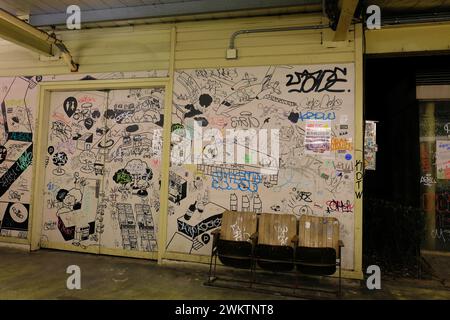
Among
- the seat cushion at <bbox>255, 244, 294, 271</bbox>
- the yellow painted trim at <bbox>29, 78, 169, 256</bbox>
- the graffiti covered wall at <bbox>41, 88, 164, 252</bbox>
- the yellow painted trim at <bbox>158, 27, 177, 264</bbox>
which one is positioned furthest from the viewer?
the yellow painted trim at <bbox>29, 78, 169, 256</bbox>

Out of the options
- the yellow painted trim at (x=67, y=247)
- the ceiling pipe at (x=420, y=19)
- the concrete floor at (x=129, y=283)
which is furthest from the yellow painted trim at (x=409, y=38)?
the yellow painted trim at (x=67, y=247)

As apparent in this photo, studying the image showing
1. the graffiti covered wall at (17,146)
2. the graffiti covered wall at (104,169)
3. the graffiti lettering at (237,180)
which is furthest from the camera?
the graffiti covered wall at (17,146)

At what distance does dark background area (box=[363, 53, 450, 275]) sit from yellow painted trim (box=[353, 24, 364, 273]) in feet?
1.43

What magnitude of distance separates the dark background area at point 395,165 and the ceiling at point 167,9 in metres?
0.77

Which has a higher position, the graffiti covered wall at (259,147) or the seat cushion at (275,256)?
the graffiti covered wall at (259,147)

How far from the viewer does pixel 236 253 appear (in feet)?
13.3

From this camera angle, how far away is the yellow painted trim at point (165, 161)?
495 cm

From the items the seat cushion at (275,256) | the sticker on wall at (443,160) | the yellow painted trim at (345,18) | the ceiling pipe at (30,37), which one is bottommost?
the seat cushion at (275,256)

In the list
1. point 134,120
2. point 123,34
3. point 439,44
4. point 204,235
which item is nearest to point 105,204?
point 134,120

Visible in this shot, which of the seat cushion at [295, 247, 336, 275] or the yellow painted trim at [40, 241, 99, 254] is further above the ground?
the seat cushion at [295, 247, 336, 275]

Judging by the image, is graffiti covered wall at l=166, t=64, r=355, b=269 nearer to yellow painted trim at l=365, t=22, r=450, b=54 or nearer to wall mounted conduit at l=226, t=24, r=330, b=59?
wall mounted conduit at l=226, t=24, r=330, b=59

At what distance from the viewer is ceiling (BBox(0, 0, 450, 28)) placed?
177 inches

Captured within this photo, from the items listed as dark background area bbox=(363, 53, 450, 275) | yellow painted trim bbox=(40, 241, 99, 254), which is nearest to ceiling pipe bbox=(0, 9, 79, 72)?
yellow painted trim bbox=(40, 241, 99, 254)

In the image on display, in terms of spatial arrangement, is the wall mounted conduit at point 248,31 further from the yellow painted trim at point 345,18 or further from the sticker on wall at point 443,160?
the sticker on wall at point 443,160
